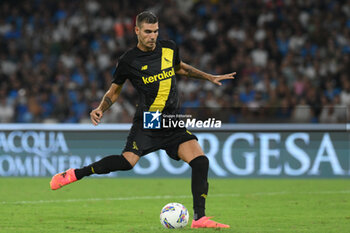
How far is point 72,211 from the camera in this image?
9164 millimetres

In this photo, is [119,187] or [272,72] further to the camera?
[272,72]

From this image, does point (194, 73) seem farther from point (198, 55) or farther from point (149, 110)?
point (198, 55)

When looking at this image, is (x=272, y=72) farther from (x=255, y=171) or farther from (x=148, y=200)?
(x=148, y=200)

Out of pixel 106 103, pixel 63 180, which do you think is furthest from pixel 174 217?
pixel 106 103

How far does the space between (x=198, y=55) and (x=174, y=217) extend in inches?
453

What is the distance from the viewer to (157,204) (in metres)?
10.1

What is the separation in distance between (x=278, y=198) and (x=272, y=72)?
22.0 feet

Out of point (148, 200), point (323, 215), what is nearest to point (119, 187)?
point (148, 200)

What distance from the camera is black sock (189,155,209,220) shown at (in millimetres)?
7254

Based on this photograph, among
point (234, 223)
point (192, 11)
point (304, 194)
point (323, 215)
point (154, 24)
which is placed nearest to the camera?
point (154, 24)

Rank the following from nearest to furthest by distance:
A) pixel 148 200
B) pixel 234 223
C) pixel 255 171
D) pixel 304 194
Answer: pixel 234 223 < pixel 148 200 < pixel 304 194 < pixel 255 171

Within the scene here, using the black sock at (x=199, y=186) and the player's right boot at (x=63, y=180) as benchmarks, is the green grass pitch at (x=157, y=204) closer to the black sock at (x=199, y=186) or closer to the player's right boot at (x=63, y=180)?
the black sock at (x=199, y=186)

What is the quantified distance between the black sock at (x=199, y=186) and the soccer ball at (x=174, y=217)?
124 millimetres

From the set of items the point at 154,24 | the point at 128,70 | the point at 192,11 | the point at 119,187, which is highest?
the point at 192,11
